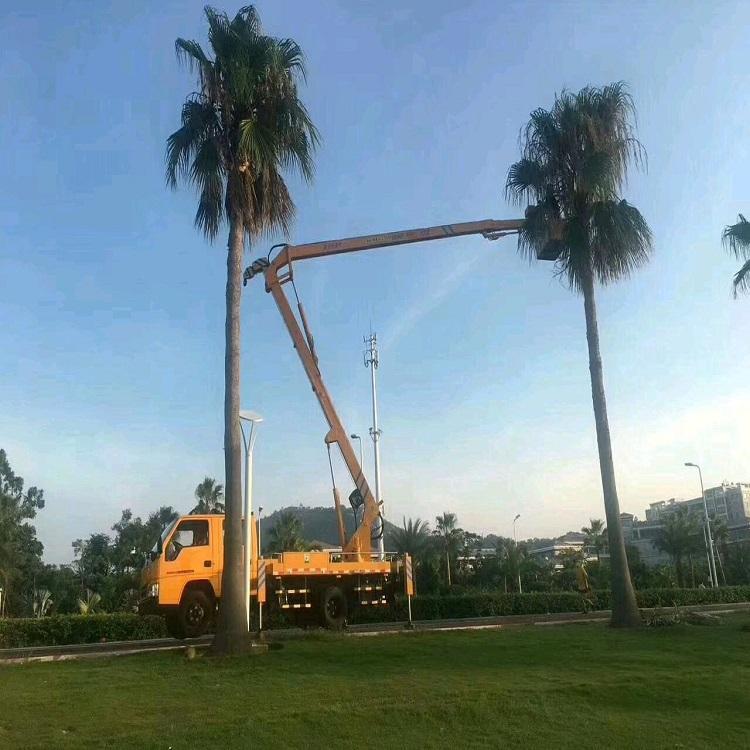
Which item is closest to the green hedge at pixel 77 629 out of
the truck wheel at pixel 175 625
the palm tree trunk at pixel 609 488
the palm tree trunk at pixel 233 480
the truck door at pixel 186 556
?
the truck wheel at pixel 175 625

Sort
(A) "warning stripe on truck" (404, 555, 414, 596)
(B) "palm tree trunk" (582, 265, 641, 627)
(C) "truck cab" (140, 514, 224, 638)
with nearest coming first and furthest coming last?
(C) "truck cab" (140, 514, 224, 638) → (B) "palm tree trunk" (582, 265, 641, 627) → (A) "warning stripe on truck" (404, 555, 414, 596)

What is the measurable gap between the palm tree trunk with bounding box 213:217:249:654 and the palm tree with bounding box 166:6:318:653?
A: 3cm

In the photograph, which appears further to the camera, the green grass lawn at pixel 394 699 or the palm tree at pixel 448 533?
the palm tree at pixel 448 533

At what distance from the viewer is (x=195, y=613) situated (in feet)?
59.0

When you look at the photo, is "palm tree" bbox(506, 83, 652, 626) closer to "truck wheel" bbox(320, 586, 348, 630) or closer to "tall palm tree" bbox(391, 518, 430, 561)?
"truck wheel" bbox(320, 586, 348, 630)

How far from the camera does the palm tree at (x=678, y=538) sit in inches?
2319

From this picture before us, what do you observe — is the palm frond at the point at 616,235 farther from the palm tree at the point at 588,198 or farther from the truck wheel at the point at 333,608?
the truck wheel at the point at 333,608

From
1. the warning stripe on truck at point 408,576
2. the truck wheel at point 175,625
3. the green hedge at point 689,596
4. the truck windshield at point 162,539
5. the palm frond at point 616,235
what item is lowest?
the green hedge at point 689,596

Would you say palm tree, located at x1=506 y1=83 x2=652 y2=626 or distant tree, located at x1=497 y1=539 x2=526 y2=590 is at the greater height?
palm tree, located at x1=506 y1=83 x2=652 y2=626

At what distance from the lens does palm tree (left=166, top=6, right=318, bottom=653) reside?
1658 cm

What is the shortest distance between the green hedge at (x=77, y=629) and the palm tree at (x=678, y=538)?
149 ft

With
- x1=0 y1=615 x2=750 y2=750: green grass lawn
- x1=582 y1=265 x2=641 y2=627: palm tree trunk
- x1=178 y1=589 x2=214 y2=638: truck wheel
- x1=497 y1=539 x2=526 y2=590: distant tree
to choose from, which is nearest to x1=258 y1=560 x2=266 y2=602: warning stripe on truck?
x1=178 y1=589 x2=214 y2=638: truck wheel

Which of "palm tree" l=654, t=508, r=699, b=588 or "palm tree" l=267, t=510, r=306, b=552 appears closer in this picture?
"palm tree" l=267, t=510, r=306, b=552

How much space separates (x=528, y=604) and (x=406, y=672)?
1922cm
